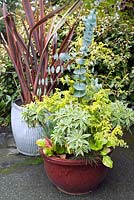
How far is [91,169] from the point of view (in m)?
2.21

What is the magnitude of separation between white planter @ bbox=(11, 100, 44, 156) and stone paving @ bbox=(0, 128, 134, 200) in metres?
0.08

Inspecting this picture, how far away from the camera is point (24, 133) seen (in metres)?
2.85

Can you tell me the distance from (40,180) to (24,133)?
471 mm

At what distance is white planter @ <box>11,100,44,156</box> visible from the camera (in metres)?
2.83

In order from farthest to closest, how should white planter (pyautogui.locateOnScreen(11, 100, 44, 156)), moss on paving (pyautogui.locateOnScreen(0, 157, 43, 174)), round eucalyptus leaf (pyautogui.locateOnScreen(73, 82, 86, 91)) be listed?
white planter (pyautogui.locateOnScreen(11, 100, 44, 156)) < moss on paving (pyautogui.locateOnScreen(0, 157, 43, 174)) < round eucalyptus leaf (pyautogui.locateOnScreen(73, 82, 86, 91))

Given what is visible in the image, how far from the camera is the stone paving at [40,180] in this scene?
91.9 inches

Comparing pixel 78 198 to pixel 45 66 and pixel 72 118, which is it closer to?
pixel 72 118

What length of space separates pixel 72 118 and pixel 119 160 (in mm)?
940

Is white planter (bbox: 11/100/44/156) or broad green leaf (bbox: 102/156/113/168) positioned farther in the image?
white planter (bbox: 11/100/44/156)

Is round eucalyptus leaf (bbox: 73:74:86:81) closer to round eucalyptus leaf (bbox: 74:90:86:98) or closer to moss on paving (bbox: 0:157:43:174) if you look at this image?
round eucalyptus leaf (bbox: 74:90:86:98)

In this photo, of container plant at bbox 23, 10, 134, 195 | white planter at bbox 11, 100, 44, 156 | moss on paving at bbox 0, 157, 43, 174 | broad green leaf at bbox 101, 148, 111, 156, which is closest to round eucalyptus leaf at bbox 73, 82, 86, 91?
container plant at bbox 23, 10, 134, 195

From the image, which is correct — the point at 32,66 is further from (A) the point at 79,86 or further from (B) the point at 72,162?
(B) the point at 72,162

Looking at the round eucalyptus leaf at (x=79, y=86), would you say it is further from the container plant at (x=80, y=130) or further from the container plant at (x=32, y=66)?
the container plant at (x=32, y=66)

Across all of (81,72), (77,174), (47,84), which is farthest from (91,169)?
(47,84)
